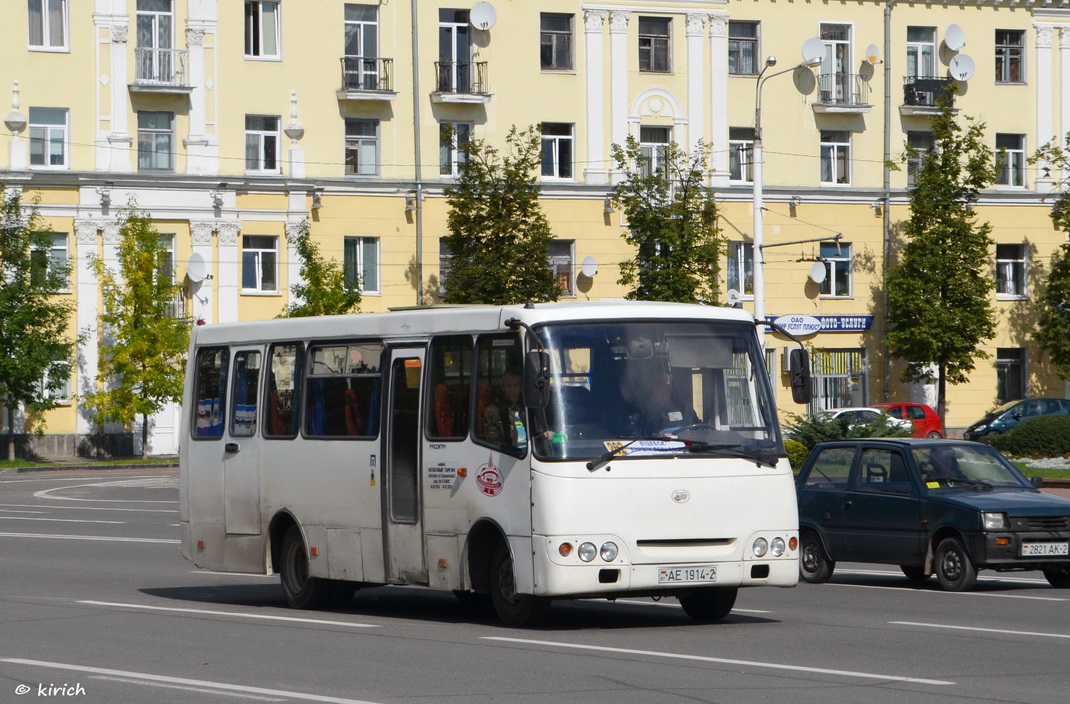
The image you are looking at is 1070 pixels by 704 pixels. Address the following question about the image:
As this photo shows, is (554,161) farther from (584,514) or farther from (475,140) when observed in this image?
(584,514)

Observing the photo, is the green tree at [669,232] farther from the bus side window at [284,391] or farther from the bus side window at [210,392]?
the bus side window at [284,391]

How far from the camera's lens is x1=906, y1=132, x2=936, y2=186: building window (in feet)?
189

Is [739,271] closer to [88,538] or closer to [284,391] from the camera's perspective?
[88,538]

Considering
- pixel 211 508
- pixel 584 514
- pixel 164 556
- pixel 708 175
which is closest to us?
pixel 584 514

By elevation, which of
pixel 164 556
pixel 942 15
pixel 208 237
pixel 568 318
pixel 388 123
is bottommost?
pixel 164 556

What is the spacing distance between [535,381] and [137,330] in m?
40.8

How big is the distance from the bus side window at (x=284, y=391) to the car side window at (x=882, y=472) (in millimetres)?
5848

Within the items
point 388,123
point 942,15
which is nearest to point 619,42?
point 388,123

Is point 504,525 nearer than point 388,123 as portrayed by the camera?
Yes

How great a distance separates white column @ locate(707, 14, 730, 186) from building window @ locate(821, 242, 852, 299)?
15.3 feet

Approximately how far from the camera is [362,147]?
5522cm

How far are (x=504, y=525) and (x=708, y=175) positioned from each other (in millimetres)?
44538

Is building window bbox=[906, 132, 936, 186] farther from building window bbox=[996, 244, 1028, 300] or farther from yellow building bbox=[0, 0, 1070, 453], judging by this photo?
building window bbox=[996, 244, 1028, 300]

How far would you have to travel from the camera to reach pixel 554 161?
2233 inches
